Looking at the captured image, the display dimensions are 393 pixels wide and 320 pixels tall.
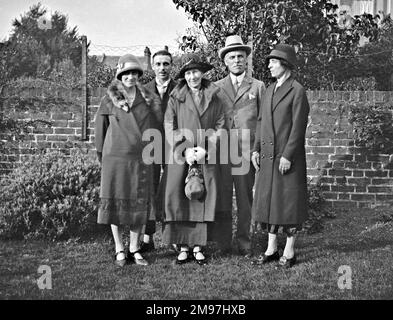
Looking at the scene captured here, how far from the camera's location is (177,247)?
18.0 ft

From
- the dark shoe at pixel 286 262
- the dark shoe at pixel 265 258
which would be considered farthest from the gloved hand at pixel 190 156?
the dark shoe at pixel 286 262

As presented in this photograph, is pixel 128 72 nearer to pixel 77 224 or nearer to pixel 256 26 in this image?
pixel 77 224

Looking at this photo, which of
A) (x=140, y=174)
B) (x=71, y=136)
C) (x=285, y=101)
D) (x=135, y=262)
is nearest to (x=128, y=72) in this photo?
(x=140, y=174)

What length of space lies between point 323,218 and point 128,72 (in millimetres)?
3395

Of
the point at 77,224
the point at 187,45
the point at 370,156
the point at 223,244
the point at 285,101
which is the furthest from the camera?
the point at 187,45

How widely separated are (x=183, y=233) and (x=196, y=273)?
1.45ft

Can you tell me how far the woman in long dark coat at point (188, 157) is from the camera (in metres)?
5.05

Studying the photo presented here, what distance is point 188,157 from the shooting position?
5.00 m

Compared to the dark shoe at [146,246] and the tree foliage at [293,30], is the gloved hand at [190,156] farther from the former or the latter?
the tree foliage at [293,30]

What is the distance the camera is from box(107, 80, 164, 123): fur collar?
16.5ft

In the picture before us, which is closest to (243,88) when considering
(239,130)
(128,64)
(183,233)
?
(239,130)

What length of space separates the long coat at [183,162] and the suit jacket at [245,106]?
361 millimetres

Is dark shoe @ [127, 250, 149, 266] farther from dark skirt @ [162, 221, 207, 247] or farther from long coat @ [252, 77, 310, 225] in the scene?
long coat @ [252, 77, 310, 225]

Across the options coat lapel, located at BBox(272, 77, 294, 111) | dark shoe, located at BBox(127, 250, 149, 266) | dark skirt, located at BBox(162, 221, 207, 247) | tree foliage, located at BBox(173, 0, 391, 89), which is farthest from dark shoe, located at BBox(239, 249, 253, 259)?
tree foliage, located at BBox(173, 0, 391, 89)
